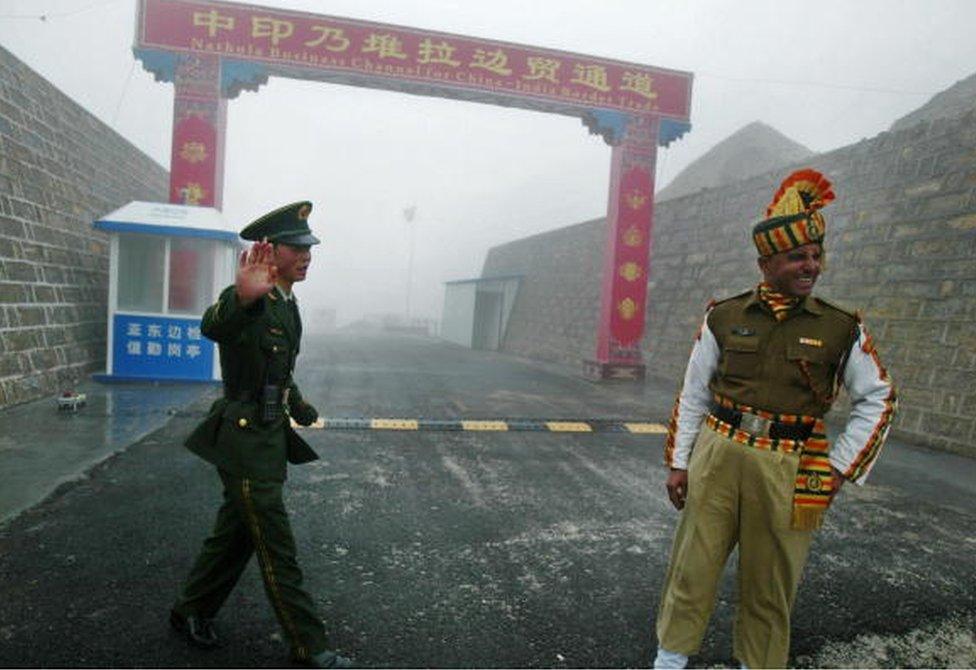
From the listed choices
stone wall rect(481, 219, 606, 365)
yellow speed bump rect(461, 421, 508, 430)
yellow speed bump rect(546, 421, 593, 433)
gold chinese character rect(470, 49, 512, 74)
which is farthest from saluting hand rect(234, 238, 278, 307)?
stone wall rect(481, 219, 606, 365)

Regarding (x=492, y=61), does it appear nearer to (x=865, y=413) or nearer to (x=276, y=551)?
(x=865, y=413)

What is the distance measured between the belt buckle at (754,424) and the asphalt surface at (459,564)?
115 centimetres

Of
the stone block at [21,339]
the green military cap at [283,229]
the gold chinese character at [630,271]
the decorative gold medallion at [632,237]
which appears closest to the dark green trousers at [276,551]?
the green military cap at [283,229]

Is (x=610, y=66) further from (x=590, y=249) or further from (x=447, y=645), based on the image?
(x=447, y=645)

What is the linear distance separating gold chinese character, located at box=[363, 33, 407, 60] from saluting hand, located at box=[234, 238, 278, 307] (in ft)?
35.5

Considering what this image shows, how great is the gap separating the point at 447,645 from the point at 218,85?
1136 centimetres

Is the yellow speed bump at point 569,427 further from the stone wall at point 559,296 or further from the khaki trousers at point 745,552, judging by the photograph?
the stone wall at point 559,296

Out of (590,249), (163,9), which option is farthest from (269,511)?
(590,249)

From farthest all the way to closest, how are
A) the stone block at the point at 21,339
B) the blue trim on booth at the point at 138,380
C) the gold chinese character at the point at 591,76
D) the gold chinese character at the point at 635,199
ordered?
1. the gold chinese character at the point at 635,199
2. the gold chinese character at the point at 591,76
3. the blue trim on booth at the point at 138,380
4. the stone block at the point at 21,339

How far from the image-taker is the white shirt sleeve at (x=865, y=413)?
2104 millimetres

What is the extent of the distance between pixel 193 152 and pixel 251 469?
10.4 meters

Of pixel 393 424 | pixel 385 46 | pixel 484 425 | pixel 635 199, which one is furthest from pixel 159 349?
pixel 635 199

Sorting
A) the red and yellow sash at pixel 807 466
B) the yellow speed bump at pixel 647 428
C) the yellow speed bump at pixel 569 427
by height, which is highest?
the red and yellow sash at pixel 807 466

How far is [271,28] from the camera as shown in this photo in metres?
11.2
